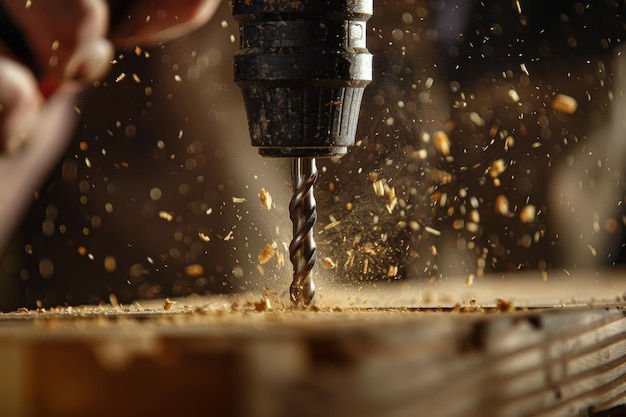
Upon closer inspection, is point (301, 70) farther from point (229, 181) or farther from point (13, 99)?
point (229, 181)

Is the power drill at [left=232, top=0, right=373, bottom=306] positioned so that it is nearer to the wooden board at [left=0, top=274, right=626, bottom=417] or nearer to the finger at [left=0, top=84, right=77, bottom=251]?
the wooden board at [left=0, top=274, right=626, bottom=417]

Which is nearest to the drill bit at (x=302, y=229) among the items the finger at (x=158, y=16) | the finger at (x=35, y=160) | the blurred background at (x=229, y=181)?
the finger at (x=158, y=16)

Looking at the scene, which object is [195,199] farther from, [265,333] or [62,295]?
[265,333]

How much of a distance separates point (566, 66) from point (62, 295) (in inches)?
35.1

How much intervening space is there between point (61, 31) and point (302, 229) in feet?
0.99

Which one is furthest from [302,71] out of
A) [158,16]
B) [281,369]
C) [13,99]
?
[281,369]

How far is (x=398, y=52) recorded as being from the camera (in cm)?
158

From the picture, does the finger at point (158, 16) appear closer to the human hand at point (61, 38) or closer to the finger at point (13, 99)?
the human hand at point (61, 38)

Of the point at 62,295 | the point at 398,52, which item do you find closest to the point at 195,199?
the point at 62,295

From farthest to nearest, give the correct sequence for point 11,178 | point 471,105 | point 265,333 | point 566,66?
point 566,66 → point 471,105 → point 11,178 → point 265,333

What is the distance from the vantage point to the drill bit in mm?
1019

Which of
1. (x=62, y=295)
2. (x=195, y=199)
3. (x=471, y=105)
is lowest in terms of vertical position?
(x=62, y=295)

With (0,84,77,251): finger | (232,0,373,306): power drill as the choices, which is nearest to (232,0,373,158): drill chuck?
(232,0,373,306): power drill

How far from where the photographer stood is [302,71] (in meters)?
0.92
